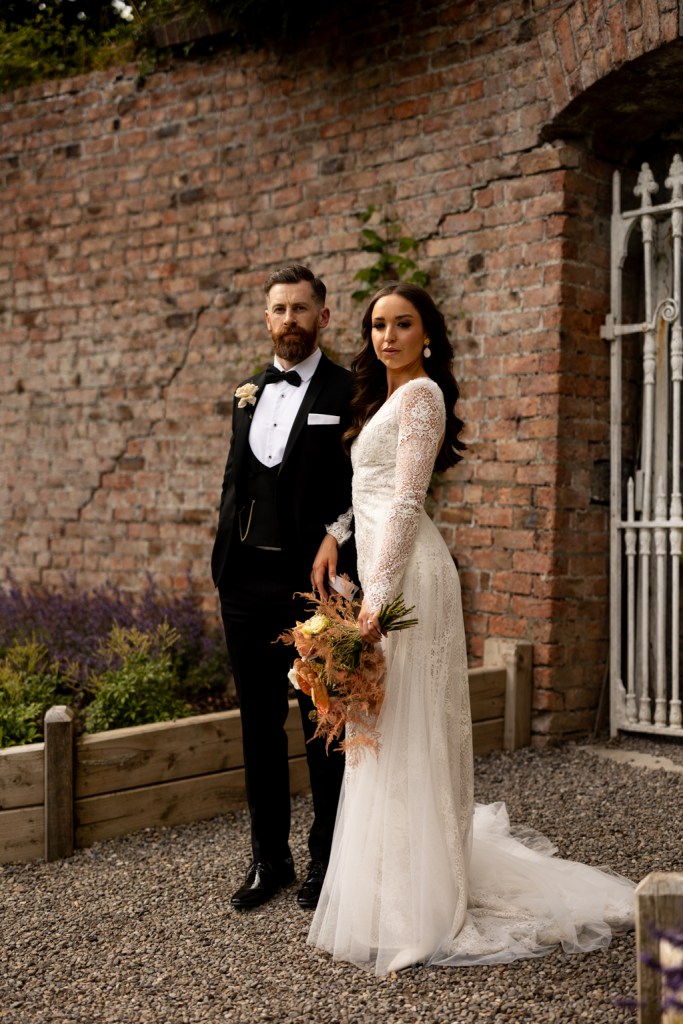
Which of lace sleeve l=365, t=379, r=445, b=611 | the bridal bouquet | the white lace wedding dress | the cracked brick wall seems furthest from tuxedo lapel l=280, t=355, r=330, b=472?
the cracked brick wall

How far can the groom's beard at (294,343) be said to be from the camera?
Answer: 11.5ft

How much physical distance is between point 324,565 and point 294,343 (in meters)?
0.74

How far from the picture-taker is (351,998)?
2.74 m

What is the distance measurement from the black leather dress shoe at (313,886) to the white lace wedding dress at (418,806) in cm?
25

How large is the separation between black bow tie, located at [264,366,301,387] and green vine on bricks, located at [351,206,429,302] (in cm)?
212

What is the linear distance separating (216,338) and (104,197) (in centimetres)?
141

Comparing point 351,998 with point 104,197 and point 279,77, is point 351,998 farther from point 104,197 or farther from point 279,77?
point 104,197

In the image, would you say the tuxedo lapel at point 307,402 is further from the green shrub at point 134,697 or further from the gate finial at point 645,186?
the gate finial at point 645,186

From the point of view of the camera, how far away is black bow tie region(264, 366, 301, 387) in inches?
140

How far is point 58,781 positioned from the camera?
A: 3.92m

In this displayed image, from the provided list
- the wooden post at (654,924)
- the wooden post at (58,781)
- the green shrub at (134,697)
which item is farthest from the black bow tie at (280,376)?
the wooden post at (654,924)

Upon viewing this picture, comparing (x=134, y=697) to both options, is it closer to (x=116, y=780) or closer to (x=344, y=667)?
(x=116, y=780)

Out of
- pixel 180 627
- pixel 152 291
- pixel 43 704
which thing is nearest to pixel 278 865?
pixel 43 704

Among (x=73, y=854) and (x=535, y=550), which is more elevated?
(x=535, y=550)
